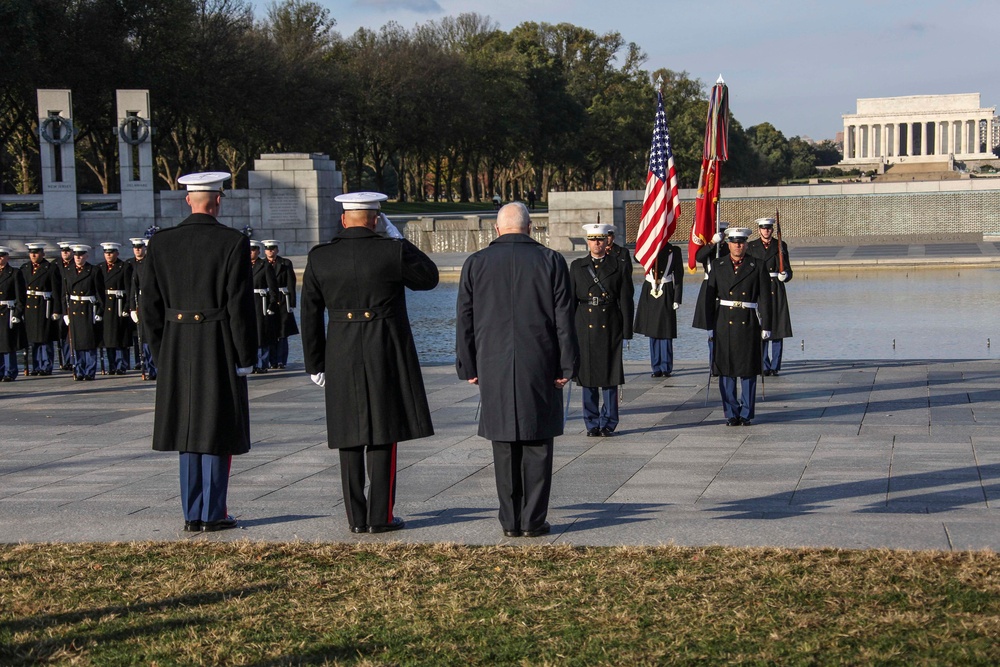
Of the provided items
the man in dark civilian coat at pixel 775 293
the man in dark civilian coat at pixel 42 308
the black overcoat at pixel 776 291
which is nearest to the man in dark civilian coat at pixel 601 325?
the man in dark civilian coat at pixel 775 293

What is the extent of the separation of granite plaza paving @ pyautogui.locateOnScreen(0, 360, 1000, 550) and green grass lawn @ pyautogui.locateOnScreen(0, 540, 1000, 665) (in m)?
0.44

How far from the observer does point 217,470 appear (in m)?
6.98

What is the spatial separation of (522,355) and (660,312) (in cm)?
807

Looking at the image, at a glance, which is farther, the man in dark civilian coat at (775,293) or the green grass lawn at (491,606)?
the man in dark civilian coat at (775,293)

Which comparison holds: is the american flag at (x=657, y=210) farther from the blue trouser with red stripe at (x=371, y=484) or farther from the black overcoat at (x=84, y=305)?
the blue trouser with red stripe at (x=371, y=484)

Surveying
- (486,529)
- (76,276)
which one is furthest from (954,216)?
(486,529)

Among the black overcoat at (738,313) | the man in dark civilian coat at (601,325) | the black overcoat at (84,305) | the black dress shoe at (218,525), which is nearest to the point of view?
the black dress shoe at (218,525)

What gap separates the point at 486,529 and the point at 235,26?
49.7m

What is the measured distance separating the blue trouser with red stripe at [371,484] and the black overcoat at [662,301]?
305 inches

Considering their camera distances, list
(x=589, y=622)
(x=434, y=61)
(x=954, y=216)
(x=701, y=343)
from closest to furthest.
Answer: (x=589, y=622)
(x=701, y=343)
(x=954, y=216)
(x=434, y=61)

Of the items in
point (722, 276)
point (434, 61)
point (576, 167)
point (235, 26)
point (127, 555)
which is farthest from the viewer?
point (576, 167)

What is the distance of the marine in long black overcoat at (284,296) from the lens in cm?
1620

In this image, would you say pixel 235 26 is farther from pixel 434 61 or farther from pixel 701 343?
pixel 701 343

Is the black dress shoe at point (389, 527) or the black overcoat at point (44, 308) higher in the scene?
the black overcoat at point (44, 308)
